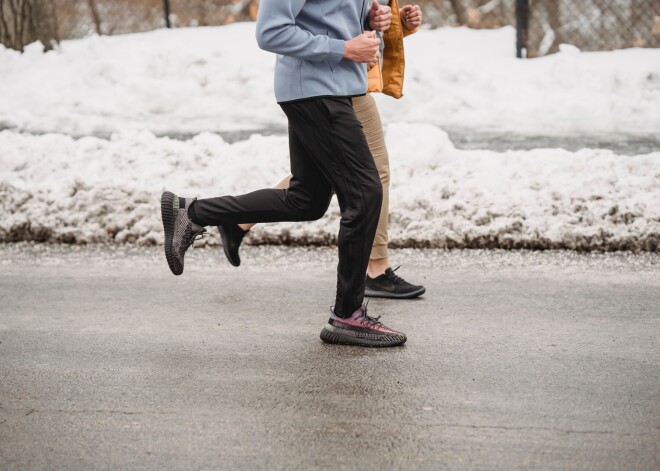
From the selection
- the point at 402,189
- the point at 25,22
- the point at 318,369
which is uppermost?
the point at 25,22

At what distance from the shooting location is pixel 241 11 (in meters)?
15.6

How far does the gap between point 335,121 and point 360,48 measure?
0.31 m

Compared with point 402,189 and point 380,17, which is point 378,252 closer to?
point 380,17

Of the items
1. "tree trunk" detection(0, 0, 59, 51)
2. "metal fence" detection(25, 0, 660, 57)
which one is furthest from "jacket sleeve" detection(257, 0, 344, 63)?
"tree trunk" detection(0, 0, 59, 51)

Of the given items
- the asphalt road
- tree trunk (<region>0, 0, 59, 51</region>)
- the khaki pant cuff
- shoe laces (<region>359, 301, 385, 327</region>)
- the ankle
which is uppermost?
tree trunk (<region>0, 0, 59, 51</region>)

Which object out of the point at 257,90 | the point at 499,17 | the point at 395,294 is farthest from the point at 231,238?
the point at 499,17

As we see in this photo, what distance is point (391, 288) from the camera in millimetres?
5102

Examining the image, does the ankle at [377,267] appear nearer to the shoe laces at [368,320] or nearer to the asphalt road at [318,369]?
the asphalt road at [318,369]

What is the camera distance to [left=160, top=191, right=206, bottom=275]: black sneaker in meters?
4.70

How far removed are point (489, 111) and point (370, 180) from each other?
5.54 m

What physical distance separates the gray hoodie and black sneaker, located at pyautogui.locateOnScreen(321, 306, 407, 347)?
0.98 metres

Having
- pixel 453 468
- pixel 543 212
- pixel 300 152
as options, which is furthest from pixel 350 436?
pixel 543 212

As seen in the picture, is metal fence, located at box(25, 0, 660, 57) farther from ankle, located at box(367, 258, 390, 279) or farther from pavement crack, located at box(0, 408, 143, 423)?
pavement crack, located at box(0, 408, 143, 423)

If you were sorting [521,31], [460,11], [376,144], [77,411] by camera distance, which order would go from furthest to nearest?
[460,11] → [521,31] → [376,144] → [77,411]
